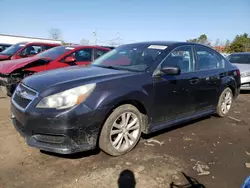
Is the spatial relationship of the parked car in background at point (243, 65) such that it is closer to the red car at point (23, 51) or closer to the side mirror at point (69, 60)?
the side mirror at point (69, 60)

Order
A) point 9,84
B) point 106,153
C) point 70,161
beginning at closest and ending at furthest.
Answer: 1. point 70,161
2. point 106,153
3. point 9,84

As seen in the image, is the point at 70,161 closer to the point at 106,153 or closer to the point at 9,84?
the point at 106,153

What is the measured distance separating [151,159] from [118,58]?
1920 mm

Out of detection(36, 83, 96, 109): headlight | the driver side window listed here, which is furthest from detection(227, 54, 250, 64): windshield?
detection(36, 83, 96, 109): headlight

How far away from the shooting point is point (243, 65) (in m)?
9.12

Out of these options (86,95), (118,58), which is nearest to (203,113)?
(118,58)

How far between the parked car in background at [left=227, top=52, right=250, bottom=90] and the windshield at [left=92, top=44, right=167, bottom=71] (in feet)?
17.9

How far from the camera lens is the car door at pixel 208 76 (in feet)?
15.0

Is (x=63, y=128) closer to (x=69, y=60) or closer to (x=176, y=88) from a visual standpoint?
(x=176, y=88)

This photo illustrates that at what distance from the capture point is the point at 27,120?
305cm

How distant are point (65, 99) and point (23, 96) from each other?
73 cm

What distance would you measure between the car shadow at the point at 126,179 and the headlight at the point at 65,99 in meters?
1.02

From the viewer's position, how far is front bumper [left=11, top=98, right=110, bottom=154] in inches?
116

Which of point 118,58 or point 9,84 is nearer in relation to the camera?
point 118,58
